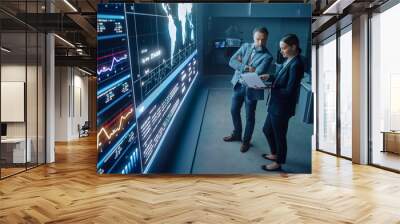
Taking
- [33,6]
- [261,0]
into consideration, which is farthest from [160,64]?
[261,0]

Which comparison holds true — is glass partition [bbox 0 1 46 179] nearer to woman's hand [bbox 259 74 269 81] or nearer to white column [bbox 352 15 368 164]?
woman's hand [bbox 259 74 269 81]

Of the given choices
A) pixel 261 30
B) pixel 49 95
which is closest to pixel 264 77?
pixel 261 30

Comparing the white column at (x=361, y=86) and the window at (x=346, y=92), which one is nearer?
the white column at (x=361, y=86)

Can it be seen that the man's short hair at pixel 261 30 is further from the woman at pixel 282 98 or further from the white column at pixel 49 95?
the white column at pixel 49 95

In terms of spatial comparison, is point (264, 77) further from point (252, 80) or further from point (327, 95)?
point (327, 95)

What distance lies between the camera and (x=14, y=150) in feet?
24.0

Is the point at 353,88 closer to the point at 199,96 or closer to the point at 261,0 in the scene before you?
the point at 261,0

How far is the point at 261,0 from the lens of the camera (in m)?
8.67

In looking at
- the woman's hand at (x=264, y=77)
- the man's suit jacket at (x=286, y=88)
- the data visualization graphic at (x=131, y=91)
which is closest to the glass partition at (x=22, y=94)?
the data visualization graphic at (x=131, y=91)

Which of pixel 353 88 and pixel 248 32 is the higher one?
pixel 248 32

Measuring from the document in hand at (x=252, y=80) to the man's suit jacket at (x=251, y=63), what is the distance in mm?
69

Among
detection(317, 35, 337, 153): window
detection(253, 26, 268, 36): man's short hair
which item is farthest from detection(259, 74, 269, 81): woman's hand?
detection(317, 35, 337, 153): window

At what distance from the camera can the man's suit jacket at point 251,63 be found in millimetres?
5945

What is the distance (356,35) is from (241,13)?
331 centimetres
